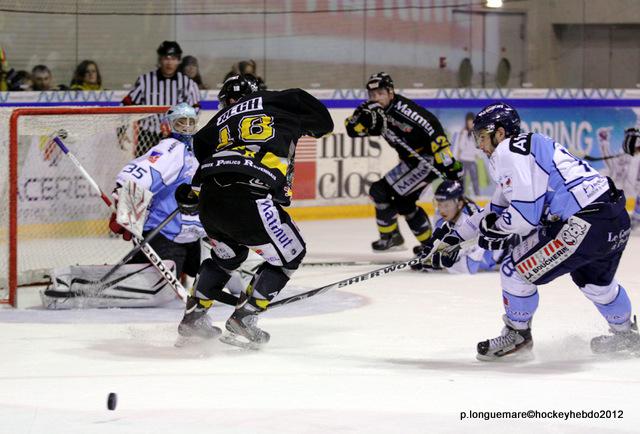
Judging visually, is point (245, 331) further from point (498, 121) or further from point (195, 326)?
point (498, 121)

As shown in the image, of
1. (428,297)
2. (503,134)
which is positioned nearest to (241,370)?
(503,134)

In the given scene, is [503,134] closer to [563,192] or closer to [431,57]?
[563,192]

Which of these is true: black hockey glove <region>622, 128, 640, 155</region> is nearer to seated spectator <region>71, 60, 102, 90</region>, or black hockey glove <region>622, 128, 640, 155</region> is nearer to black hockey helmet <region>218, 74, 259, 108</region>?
seated spectator <region>71, 60, 102, 90</region>

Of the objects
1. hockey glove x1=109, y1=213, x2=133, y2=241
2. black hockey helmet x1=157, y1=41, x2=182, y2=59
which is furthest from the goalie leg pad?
black hockey helmet x1=157, y1=41, x2=182, y2=59

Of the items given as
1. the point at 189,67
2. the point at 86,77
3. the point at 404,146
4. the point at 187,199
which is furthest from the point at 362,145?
the point at 187,199

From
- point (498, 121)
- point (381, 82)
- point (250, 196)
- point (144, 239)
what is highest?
point (381, 82)

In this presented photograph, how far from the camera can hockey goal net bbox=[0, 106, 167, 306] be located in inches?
264

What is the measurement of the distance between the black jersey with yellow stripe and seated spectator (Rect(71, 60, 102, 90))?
4.26 meters

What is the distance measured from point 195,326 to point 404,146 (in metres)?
3.12

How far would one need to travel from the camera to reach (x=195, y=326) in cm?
529

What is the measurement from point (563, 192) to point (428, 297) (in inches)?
77.5

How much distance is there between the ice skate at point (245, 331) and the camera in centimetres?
519

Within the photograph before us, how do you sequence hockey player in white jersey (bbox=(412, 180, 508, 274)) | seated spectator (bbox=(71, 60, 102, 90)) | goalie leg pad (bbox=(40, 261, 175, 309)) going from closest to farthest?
→ goalie leg pad (bbox=(40, 261, 175, 309)) < hockey player in white jersey (bbox=(412, 180, 508, 274)) < seated spectator (bbox=(71, 60, 102, 90))

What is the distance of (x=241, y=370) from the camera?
4902mm
